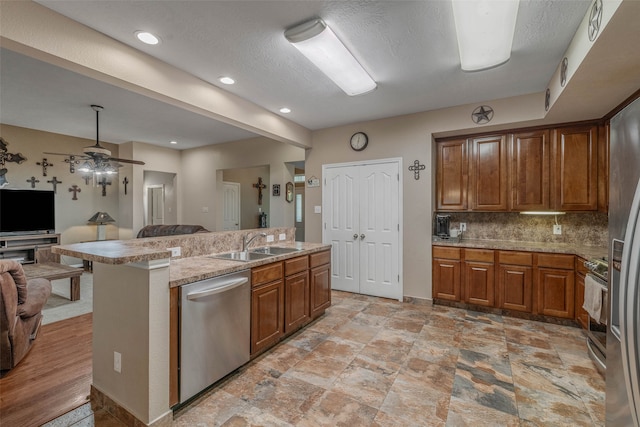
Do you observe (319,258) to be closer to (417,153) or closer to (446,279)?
(446,279)

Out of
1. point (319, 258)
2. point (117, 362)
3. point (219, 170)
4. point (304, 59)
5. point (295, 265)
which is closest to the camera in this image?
point (117, 362)

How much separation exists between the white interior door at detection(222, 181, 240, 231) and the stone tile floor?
4671mm

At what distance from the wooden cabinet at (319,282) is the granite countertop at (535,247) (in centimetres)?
154

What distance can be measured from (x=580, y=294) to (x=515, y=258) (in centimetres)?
66

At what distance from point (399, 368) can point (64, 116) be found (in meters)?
6.16

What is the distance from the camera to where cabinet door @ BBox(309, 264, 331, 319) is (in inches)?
127

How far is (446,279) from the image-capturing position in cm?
383

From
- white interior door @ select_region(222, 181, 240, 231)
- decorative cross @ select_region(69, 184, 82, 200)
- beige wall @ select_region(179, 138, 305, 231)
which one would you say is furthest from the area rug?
white interior door @ select_region(222, 181, 240, 231)

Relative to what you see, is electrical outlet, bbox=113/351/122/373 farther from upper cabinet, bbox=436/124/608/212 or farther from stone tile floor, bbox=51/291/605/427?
upper cabinet, bbox=436/124/608/212

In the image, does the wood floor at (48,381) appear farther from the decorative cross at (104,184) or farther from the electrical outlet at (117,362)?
the decorative cross at (104,184)

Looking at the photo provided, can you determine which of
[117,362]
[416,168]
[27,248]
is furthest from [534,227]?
[27,248]

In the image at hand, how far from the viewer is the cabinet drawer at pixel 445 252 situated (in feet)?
12.4

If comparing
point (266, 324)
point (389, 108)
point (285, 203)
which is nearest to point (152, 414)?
point (266, 324)

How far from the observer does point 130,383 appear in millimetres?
1744
